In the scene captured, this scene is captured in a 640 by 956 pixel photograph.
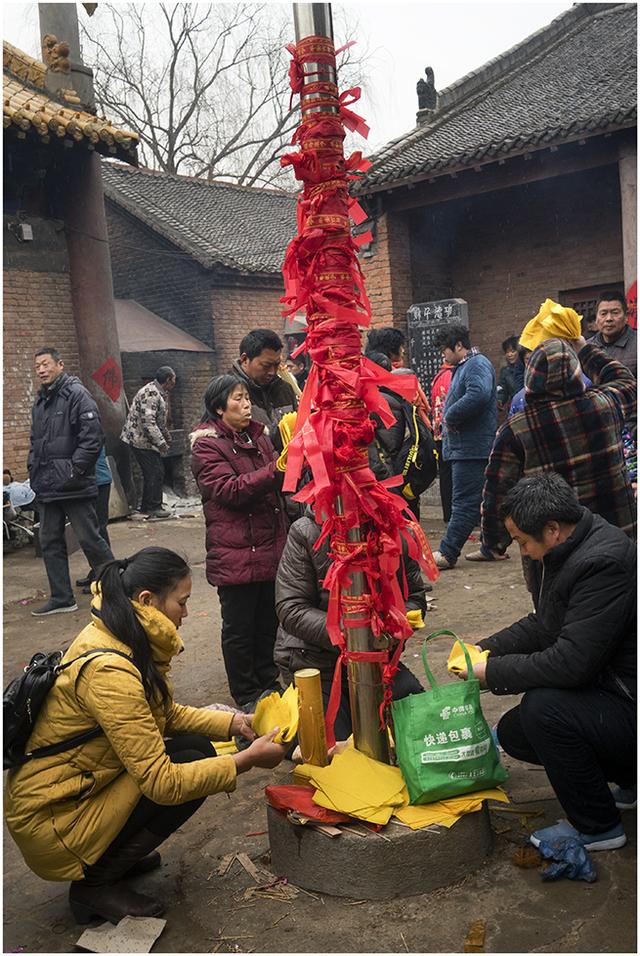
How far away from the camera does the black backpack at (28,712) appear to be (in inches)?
→ 107

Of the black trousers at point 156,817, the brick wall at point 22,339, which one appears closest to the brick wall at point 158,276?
the brick wall at point 22,339

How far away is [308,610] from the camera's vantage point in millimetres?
3434

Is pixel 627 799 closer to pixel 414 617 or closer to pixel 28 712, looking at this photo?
pixel 414 617

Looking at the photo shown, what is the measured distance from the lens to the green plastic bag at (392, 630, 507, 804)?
2826 millimetres

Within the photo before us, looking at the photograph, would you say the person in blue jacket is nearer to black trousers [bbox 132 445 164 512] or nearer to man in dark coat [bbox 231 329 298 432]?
man in dark coat [bbox 231 329 298 432]

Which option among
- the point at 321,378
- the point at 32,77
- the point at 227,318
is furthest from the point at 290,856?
the point at 227,318

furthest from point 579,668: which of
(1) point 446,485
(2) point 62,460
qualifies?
(1) point 446,485

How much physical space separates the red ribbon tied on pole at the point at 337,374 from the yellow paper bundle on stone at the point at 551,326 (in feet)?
4.71

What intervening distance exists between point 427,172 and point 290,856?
9.71 metres

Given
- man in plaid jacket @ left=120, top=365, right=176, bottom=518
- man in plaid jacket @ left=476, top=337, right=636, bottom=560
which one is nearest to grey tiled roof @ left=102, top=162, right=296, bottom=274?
man in plaid jacket @ left=120, top=365, right=176, bottom=518

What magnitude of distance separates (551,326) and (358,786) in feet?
7.60

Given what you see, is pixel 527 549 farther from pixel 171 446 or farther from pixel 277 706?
pixel 171 446

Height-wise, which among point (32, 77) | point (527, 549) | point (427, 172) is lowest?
point (527, 549)

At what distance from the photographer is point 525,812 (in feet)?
10.6
